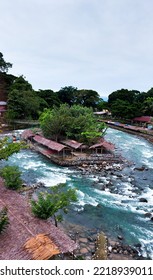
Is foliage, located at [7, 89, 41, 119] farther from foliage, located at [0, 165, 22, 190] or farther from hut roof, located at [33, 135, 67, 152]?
foliage, located at [0, 165, 22, 190]

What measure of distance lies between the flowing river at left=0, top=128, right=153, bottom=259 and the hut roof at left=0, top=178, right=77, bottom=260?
14.4ft

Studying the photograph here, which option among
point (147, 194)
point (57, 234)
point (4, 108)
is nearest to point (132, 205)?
point (147, 194)

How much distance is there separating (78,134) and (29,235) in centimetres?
2288

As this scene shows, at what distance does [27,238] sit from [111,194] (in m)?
10.9

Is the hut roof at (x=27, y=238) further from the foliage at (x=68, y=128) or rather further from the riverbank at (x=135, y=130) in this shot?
the riverbank at (x=135, y=130)

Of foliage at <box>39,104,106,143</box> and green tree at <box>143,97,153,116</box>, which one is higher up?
green tree at <box>143,97,153,116</box>

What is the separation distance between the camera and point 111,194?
20.2 meters

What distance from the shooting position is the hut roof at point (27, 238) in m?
9.52

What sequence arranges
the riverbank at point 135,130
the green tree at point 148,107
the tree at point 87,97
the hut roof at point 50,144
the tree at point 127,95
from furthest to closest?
the tree at point 87,97
the tree at point 127,95
the green tree at point 148,107
the riverbank at point 135,130
the hut roof at point 50,144

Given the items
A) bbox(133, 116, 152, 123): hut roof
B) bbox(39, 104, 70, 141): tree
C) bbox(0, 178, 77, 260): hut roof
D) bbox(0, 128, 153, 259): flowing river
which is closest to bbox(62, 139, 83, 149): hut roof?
bbox(39, 104, 70, 141): tree

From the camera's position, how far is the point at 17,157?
30.4 metres

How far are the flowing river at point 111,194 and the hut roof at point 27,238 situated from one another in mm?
4374

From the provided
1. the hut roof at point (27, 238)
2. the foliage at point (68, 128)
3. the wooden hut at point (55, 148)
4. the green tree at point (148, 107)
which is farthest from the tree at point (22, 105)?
the hut roof at point (27, 238)

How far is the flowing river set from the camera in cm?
1549
